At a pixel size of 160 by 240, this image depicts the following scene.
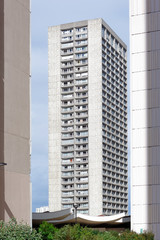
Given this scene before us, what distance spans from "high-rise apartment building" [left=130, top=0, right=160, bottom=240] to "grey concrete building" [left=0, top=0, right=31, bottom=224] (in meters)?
22.0

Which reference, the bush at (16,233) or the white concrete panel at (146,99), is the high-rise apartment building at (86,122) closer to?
the white concrete panel at (146,99)

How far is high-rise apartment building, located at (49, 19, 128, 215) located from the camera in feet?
397

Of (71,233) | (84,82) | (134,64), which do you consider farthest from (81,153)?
(71,233)

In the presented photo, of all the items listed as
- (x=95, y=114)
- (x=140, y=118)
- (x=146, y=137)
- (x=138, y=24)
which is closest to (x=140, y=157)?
(x=146, y=137)

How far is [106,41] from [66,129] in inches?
1025

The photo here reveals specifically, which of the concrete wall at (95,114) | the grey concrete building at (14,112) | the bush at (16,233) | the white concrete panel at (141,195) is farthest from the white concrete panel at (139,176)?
the concrete wall at (95,114)

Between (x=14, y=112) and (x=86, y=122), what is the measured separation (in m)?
104

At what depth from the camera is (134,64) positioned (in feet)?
Answer: 143

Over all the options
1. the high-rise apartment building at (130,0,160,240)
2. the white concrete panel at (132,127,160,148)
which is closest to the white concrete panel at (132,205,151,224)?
the high-rise apartment building at (130,0,160,240)

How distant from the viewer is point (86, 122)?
4889 inches

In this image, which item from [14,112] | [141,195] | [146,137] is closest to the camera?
[14,112]

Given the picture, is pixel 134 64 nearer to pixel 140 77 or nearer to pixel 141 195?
pixel 140 77

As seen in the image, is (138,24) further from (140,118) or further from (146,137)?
(146,137)

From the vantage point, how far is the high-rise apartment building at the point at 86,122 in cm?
12100
